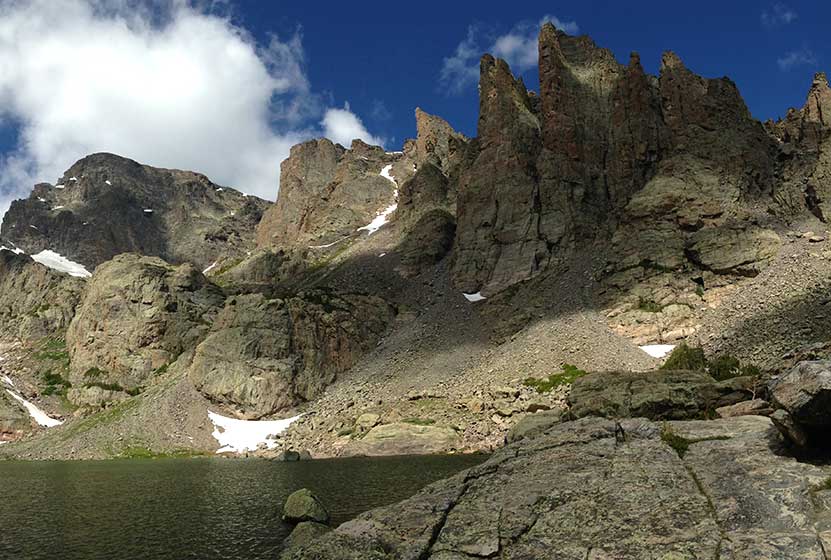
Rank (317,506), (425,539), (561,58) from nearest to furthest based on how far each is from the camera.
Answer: (425,539), (317,506), (561,58)

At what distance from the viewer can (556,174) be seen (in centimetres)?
14562

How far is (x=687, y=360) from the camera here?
79.0 metres

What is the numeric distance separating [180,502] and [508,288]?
95.4m

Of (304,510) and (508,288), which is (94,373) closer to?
(508,288)

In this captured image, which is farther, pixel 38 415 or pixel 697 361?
pixel 38 415

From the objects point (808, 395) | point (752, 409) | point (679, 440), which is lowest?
point (679, 440)

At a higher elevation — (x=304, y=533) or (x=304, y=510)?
(x=304, y=510)

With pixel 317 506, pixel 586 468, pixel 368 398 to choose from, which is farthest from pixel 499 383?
pixel 586 468

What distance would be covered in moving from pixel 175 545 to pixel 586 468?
23.8 m

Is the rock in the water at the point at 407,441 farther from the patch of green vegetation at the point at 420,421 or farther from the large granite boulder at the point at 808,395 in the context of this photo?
the large granite boulder at the point at 808,395

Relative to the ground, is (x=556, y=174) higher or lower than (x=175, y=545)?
higher

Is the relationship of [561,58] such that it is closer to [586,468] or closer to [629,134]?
[629,134]

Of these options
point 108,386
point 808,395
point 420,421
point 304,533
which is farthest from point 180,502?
point 108,386

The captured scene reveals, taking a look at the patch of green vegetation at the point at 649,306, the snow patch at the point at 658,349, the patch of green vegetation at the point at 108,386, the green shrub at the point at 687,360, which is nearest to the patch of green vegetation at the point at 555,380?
the snow patch at the point at 658,349
